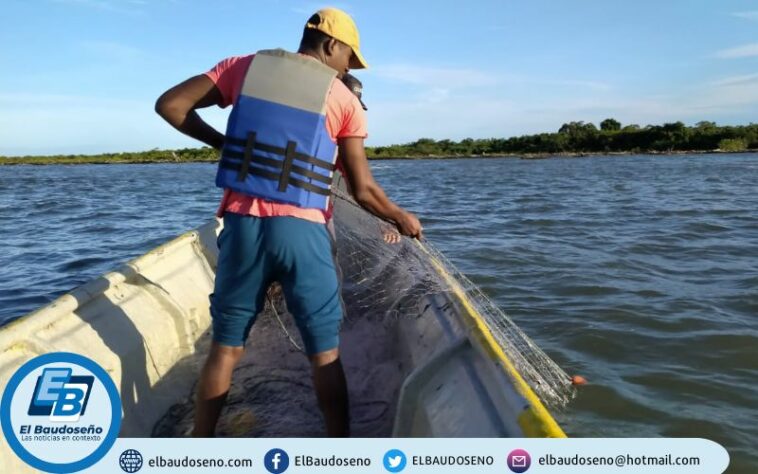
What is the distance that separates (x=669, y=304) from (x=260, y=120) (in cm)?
525

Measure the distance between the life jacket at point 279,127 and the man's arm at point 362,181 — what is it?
11 centimetres

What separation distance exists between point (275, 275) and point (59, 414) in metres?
1.03

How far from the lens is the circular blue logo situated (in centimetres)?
230

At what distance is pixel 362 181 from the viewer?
8.00 feet

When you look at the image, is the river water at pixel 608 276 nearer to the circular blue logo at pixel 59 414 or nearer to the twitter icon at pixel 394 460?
the twitter icon at pixel 394 460

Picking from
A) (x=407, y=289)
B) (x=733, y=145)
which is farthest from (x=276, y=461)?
(x=733, y=145)

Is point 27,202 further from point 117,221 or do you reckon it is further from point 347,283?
point 347,283

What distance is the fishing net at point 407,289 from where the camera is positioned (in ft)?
12.5

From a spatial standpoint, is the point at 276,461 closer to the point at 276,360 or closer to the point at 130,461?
the point at 130,461

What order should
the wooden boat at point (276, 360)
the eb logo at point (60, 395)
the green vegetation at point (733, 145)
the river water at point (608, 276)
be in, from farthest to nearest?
1. the green vegetation at point (733, 145)
2. the river water at point (608, 276)
3. the wooden boat at point (276, 360)
4. the eb logo at point (60, 395)

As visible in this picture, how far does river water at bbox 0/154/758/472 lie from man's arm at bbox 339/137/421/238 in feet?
7.16

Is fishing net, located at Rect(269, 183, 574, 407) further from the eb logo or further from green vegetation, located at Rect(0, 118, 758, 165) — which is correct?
green vegetation, located at Rect(0, 118, 758, 165)

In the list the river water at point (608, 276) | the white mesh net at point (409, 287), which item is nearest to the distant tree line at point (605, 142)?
the river water at point (608, 276)

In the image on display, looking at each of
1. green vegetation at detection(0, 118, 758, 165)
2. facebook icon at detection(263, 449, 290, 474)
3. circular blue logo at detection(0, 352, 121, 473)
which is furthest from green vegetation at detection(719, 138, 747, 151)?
circular blue logo at detection(0, 352, 121, 473)
